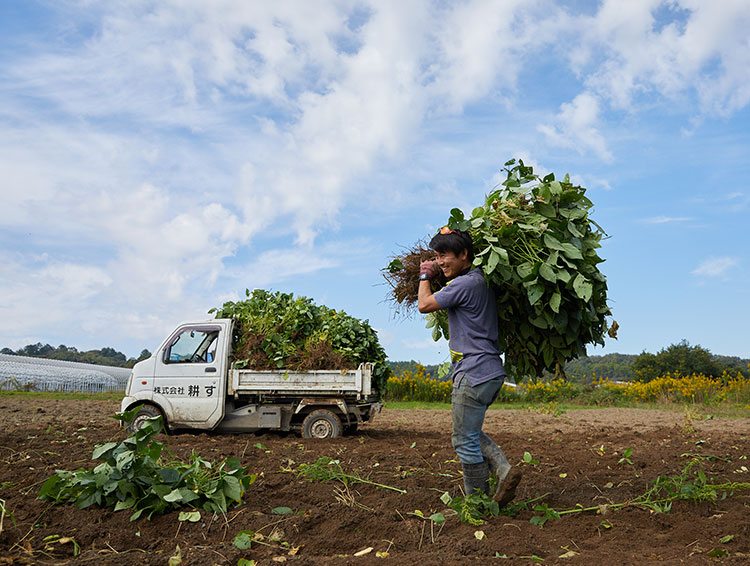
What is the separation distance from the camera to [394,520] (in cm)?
459

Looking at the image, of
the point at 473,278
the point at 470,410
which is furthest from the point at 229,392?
the point at 473,278

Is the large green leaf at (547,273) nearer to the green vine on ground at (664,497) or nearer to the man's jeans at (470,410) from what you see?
the man's jeans at (470,410)

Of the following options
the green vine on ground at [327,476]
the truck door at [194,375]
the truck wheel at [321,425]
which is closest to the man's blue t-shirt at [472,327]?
the green vine on ground at [327,476]

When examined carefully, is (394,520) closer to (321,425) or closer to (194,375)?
(321,425)

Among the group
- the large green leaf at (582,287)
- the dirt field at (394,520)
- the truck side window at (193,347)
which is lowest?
the dirt field at (394,520)

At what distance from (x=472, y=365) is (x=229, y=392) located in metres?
6.84

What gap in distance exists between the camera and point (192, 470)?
5000 mm

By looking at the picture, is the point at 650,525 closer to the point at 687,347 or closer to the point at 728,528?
the point at 728,528

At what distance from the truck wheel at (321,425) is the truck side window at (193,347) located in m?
2.07

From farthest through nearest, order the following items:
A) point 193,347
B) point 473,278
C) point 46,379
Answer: point 46,379 < point 193,347 < point 473,278

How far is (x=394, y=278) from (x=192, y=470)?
246cm

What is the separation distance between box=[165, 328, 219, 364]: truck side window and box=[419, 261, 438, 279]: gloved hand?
6554mm

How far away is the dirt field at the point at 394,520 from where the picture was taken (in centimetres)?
383

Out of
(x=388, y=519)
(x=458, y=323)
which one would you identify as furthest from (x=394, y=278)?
(x=388, y=519)
